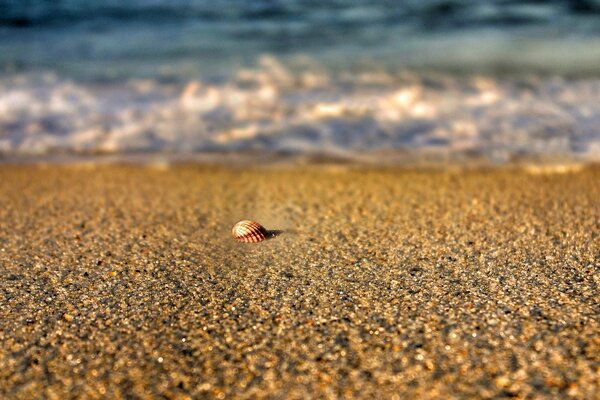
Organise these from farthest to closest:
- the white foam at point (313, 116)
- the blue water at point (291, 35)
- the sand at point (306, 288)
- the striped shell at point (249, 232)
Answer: the blue water at point (291, 35) < the white foam at point (313, 116) < the striped shell at point (249, 232) < the sand at point (306, 288)

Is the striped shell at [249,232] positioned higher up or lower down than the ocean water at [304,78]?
lower down

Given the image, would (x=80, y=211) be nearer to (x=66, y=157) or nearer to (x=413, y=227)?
(x=66, y=157)

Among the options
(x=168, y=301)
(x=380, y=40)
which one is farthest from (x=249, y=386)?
(x=380, y=40)

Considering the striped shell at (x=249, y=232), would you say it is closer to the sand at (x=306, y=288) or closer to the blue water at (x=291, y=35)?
the sand at (x=306, y=288)

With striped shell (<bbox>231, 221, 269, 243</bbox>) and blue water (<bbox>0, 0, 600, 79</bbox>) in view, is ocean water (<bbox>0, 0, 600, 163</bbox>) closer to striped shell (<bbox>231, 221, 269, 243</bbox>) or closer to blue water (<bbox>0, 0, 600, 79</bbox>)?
blue water (<bbox>0, 0, 600, 79</bbox>)

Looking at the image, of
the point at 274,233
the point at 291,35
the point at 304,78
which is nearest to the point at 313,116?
the point at 304,78

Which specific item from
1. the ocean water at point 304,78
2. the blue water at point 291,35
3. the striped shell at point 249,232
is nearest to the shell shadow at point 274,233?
the striped shell at point 249,232

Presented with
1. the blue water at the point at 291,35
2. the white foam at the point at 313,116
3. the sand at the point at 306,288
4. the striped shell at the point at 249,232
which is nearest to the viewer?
the sand at the point at 306,288
